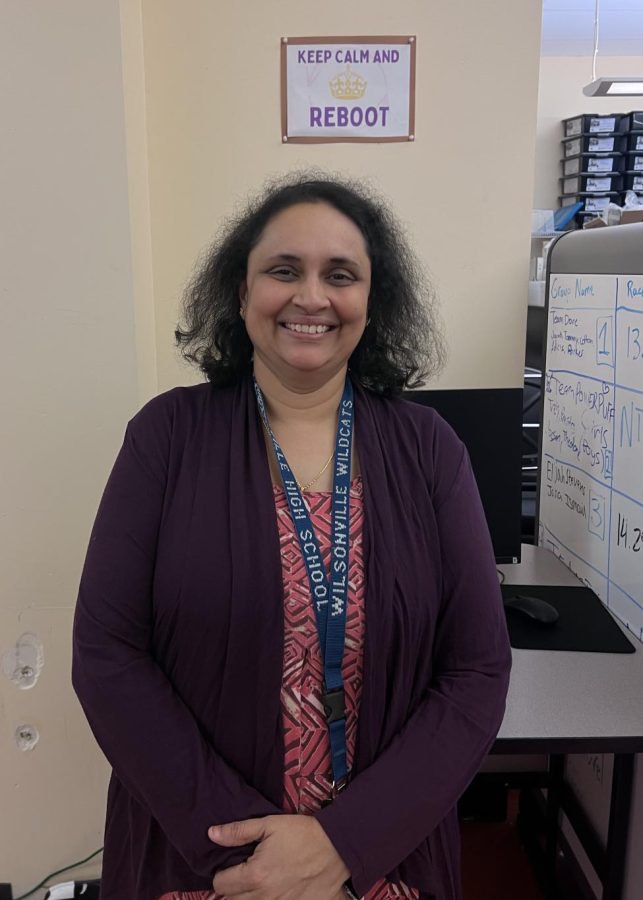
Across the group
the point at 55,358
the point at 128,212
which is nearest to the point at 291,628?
the point at 55,358

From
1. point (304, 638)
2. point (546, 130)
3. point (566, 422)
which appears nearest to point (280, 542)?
point (304, 638)

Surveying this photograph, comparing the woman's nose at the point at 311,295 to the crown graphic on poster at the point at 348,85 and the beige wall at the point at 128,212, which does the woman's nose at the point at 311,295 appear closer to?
the beige wall at the point at 128,212

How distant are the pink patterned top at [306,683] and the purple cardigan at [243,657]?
0.08 ft

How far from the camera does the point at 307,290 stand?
1.07m

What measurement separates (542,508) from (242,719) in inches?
51.2

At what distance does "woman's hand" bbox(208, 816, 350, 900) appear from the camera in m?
0.94

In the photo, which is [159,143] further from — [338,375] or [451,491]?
[451,491]

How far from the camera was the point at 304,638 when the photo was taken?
3.38ft

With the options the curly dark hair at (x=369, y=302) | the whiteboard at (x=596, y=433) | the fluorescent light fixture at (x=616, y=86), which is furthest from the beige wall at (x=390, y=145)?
the fluorescent light fixture at (x=616, y=86)

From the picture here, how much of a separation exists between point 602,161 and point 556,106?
77cm

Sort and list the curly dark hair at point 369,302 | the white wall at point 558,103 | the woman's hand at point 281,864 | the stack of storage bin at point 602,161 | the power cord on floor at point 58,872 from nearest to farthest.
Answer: the woman's hand at point 281,864, the curly dark hair at point 369,302, the power cord on floor at point 58,872, the stack of storage bin at point 602,161, the white wall at point 558,103

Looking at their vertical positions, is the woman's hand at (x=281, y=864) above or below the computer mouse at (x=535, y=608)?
below

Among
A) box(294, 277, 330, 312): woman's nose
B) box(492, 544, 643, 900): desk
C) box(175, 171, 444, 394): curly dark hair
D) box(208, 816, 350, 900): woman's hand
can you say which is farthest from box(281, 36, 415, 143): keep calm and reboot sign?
box(208, 816, 350, 900): woman's hand

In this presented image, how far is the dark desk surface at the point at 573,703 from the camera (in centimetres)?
119
